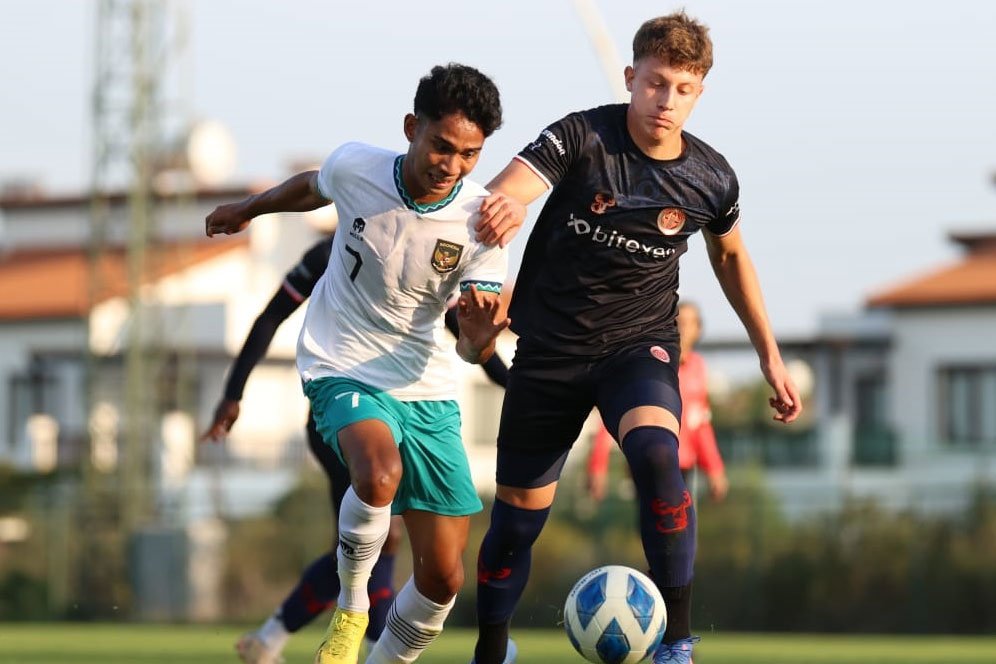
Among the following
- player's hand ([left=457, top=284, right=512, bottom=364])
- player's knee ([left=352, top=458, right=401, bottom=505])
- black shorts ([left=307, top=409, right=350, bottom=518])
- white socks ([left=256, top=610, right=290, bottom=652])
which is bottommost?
white socks ([left=256, top=610, right=290, bottom=652])

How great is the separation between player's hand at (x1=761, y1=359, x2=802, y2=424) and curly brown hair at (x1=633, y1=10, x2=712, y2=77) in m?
1.28

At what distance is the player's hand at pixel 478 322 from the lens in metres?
6.75

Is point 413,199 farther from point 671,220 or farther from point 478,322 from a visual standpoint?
point 671,220

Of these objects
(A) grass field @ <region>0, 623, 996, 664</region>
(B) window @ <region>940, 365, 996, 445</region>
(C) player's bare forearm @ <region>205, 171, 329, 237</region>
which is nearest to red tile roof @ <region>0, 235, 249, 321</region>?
(B) window @ <region>940, 365, 996, 445</region>

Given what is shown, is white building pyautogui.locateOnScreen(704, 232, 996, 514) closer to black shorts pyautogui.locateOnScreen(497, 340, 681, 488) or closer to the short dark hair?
black shorts pyautogui.locateOnScreen(497, 340, 681, 488)

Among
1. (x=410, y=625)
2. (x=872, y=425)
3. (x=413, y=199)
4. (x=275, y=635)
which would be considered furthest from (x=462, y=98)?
(x=872, y=425)

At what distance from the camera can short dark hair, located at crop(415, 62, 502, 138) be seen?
6961 millimetres

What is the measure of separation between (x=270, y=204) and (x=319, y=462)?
6.40 feet

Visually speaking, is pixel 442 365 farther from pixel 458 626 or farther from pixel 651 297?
pixel 458 626

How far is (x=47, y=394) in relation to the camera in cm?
4816

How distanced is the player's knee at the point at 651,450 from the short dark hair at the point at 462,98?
127cm

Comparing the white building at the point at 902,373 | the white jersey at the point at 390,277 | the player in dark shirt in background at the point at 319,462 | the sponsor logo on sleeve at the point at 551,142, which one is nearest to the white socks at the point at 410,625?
the white jersey at the point at 390,277

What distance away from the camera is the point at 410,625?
7559 millimetres

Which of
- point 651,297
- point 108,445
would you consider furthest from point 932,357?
point 651,297
